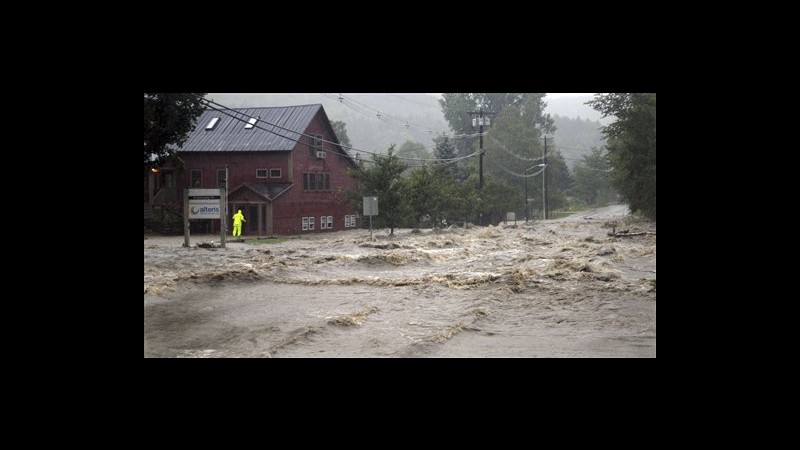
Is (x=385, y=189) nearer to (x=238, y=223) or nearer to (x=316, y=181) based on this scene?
(x=316, y=181)

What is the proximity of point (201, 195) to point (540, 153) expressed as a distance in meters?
58.0

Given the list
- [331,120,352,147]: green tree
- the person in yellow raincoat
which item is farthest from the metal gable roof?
[331,120,352,147]: green tree

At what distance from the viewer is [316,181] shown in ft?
135

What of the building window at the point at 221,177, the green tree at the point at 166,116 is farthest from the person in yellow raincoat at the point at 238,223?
the green tree at the point at 166,116

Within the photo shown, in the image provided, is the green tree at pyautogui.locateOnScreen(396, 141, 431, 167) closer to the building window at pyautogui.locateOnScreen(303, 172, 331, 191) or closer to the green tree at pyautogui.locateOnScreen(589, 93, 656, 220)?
the building window at pyautogui.locateOnScreen(303, 172, 331, 191)

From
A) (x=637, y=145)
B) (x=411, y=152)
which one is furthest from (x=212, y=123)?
(x=411, y=152)

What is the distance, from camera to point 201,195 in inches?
994

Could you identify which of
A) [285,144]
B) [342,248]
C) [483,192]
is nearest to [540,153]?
[483,192]

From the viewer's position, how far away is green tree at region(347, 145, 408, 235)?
3906cm

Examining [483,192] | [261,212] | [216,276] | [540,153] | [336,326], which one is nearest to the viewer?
[336,326]

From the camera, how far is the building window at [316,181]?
40469mm

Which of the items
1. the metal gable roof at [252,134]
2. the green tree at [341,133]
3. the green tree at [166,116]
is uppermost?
the green tree at [341,133]

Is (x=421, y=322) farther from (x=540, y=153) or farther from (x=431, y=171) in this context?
(x=540, y=153)

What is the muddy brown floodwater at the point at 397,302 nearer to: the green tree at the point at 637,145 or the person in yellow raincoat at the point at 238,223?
the person in yellow raincoat at the point at 238,223
